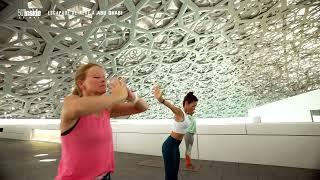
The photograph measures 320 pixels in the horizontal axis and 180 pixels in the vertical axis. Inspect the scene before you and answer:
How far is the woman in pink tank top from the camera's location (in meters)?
1.19

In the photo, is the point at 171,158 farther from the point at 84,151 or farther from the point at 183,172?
the point at 183,172

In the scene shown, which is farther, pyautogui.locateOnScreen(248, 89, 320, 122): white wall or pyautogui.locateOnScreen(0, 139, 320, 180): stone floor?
pyautogui.locateOnScreen(248, 89, 320, 122): white wall

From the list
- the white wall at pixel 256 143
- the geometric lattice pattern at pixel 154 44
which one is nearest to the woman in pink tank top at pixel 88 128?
the white wall at pixel 256 143

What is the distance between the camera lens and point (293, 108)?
23.6 meters

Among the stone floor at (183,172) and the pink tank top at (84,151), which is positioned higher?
the pink tank top at (84,151)

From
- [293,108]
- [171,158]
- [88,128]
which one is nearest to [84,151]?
[88,128]

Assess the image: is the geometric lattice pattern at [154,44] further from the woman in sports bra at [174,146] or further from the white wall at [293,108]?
the woman in sports bra at [174,146]

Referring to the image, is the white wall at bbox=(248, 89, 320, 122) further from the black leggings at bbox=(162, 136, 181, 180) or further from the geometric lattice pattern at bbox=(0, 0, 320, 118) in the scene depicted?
the black leggings at bbox=(162, 136, 181, 180)

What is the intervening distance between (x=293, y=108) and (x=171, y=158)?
23.8 m

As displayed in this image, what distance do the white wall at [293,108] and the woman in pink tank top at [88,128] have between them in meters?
23.7

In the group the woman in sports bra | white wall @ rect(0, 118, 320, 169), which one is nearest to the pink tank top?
the woman in sports bra

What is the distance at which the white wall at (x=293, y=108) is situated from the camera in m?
21.9

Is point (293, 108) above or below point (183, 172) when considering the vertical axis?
above

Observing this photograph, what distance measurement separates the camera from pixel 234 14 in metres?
11.1
